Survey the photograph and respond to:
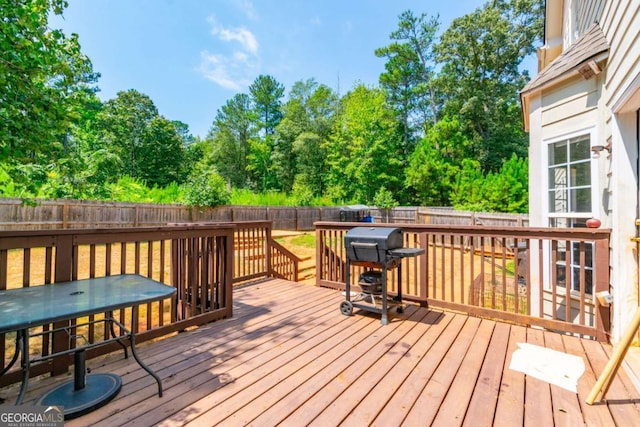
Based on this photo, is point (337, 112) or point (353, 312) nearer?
point (353, 312)

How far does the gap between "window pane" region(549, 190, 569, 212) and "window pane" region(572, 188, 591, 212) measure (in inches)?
4.6

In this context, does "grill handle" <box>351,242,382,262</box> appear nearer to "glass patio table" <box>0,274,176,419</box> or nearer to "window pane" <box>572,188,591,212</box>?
"glass patio table" <box>0,274,176,419</box>

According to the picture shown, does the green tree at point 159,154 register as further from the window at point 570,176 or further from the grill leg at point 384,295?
the window at point 570,176

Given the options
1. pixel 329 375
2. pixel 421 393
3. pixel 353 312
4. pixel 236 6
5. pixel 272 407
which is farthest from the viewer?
pixel 236 6

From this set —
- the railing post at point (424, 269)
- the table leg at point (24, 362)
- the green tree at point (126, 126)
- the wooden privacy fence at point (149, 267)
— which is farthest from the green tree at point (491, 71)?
the green tree at point (126, 126)

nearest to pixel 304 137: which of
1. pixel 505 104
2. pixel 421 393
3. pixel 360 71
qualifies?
pixel 360 71

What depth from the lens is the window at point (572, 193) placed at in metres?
3.38

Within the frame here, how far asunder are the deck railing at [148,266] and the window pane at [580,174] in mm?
4163

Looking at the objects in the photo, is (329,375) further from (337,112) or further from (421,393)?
(337,112)

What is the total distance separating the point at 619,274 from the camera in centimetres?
249

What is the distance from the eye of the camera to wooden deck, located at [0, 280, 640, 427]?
1.71 meters

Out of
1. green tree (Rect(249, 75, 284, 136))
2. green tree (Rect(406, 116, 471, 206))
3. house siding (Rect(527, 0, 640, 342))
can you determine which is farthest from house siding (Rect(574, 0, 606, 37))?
green tree (Rect(249, 75, 284, 136))

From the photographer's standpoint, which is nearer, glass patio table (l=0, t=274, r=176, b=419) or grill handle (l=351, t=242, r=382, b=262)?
glass patio table (l=0, t=274, r=176, b=419)

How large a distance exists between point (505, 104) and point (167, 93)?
28.1m
